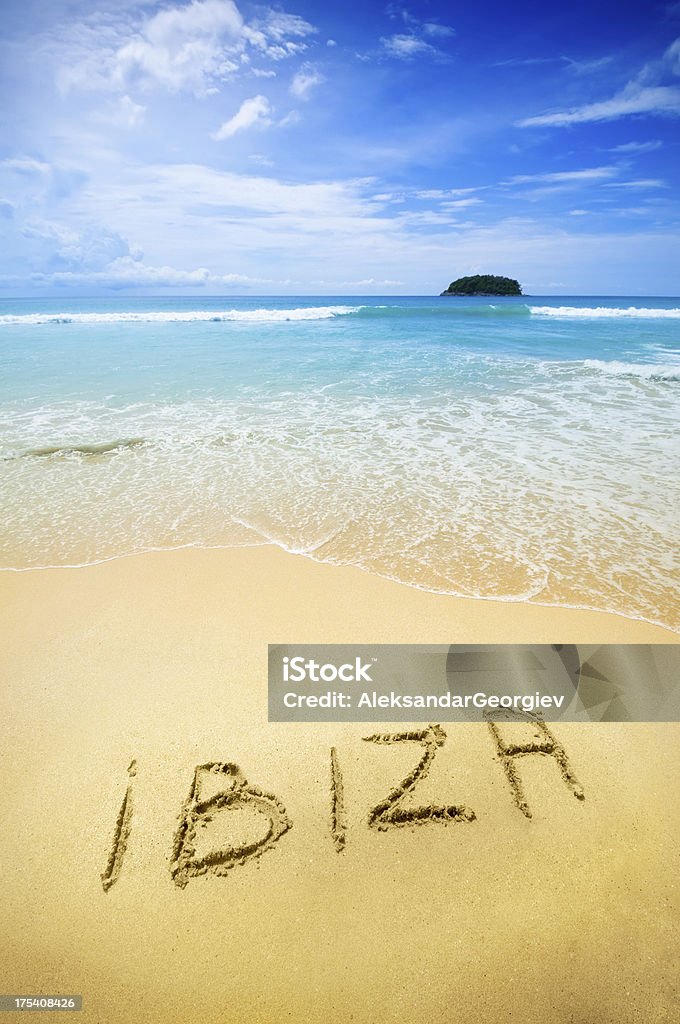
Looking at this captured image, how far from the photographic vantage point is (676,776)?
2332 mm

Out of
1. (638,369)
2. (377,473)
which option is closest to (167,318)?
(638,369)

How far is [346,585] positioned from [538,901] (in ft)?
7.13

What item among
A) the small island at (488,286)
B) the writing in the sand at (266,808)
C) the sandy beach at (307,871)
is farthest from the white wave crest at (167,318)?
the small island at (488,286)

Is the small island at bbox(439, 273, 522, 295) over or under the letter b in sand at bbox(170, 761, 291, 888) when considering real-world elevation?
over

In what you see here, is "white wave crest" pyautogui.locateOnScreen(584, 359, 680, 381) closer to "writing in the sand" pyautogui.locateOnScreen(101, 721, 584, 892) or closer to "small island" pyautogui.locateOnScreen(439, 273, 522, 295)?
"writing in the sand" pyautogui.locateOnScreen(101, 721, 584, 892)

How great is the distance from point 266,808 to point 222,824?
7.5 inches

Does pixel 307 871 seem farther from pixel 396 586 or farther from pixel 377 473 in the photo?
pixel 377 473

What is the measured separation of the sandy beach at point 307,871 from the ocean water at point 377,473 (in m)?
1.47

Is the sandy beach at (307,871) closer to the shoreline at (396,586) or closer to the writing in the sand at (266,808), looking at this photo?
the writing in the sand at (266,808)

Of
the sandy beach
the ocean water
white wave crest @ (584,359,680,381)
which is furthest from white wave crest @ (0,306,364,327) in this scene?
the sandy beach

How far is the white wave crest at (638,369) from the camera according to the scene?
39.4 feet

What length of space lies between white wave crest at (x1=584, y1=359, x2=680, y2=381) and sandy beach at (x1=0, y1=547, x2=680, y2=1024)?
1191 centimetres

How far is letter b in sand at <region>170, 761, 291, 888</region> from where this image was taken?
201 cm

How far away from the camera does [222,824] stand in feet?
7.00
